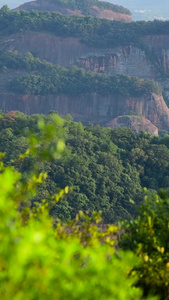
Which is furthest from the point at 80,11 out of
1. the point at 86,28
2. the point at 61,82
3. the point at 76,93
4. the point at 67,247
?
the point at 67,247

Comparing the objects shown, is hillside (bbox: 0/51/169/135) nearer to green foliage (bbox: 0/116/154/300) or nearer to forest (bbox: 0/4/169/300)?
forest (bbox: 0/4/169/300)

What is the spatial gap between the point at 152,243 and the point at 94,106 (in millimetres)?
72064

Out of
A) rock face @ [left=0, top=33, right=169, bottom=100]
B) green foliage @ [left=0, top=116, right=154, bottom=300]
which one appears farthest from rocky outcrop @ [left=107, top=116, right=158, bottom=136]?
green foliage @ [left=0, top=116, right=154, bottom=300]

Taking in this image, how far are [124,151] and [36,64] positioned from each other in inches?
1853

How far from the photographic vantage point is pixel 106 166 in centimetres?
3522

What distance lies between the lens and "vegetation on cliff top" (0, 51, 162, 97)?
254 feet

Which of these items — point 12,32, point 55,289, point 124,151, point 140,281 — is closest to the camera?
point 55,289

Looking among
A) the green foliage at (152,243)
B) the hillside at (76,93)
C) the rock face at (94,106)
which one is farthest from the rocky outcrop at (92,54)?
the green foliage at (152,243)

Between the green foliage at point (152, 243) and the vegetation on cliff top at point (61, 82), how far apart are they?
66.5m

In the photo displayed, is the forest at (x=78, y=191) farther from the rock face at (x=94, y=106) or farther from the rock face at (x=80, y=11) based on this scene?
the rock face at (x=80, y=11)

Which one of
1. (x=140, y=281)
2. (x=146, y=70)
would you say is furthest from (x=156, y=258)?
(x=146, y=70)

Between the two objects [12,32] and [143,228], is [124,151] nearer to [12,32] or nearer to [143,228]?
[143,228]

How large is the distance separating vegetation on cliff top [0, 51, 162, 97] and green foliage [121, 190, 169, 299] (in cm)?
6645

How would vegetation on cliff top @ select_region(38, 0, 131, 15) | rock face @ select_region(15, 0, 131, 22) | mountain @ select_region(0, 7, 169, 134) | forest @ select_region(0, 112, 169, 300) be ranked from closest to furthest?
forest @ select_region(0, 112, 169, 300), mountain @ select_region(0, 7, 169, 134), rock face @ select_region(15, 0, 131, 22), vegetation on cliff top @ select_region(38, 0, 131, 15)
